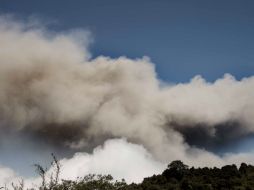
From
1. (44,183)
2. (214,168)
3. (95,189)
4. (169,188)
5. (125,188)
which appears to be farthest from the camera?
(214,168)

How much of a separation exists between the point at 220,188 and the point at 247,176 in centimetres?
1914

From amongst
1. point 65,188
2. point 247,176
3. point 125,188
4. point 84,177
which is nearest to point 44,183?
point 65,188

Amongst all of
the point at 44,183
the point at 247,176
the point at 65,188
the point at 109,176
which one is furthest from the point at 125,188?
the point at 247,176

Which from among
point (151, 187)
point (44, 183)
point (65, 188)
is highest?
point (151, 187)

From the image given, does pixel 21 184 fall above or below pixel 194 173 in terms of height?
below

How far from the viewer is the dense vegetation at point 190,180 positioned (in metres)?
111

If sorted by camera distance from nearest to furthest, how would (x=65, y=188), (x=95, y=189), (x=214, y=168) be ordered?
(x=65, y=188) → (x=95, y=189) → (x=214, y=168)

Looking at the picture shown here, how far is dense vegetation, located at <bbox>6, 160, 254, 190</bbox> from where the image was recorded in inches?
4375

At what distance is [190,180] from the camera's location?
155250 mm

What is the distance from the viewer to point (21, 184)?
2982 inches

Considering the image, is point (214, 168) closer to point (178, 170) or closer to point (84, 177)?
point (178, 170)

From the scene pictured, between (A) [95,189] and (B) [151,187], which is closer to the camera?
(A) [95,189]

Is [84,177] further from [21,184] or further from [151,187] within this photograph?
[151,187]

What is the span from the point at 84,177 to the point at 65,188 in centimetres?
978
